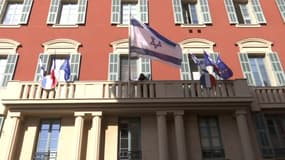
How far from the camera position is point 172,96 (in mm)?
13516

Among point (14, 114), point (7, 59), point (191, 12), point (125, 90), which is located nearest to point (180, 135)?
point (125, 90)

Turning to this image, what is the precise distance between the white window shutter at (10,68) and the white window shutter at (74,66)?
2566 mm

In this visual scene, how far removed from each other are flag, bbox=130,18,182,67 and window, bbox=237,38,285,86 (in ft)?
13.4

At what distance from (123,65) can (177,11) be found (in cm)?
437

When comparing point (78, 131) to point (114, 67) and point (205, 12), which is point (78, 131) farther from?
point (205, 12)

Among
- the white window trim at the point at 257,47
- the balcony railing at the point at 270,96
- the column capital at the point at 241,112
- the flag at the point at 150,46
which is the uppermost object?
the white window trim at the point at 257,47

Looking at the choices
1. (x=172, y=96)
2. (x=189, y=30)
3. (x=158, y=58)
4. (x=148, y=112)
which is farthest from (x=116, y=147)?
(x=189, y=30)

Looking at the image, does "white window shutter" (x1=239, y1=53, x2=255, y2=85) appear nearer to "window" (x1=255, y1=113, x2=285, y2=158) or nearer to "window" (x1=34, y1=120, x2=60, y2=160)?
"window" (x1=255, y1=113, x2=285, y2=158)

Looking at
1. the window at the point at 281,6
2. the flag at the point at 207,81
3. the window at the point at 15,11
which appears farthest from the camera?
the window at the point at 281,6

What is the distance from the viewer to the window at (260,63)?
1577 centimetres

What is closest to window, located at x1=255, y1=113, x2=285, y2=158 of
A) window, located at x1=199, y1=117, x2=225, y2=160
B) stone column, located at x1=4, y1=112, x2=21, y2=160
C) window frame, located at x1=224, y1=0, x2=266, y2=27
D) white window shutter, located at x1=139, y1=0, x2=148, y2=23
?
window, located at x1=199, y1=117, x2=225, y2=160

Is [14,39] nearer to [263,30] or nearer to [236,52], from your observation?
[236,52]

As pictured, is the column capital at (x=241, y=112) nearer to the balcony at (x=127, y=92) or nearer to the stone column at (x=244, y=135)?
the stone column at (x=244, y=135)

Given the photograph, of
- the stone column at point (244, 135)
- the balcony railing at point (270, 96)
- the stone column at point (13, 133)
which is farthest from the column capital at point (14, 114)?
the balcony railing at point (270, 96)
